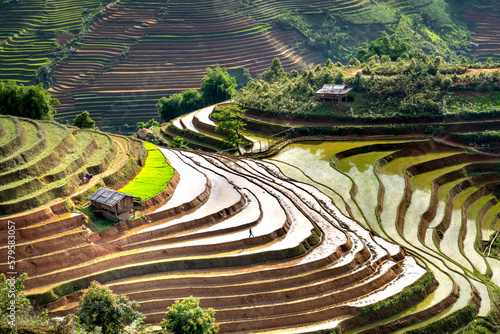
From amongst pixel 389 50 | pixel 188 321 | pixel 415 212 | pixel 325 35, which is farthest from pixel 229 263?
pixel 325 35

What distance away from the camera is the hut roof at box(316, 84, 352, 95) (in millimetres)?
56281

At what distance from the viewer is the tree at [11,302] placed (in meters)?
23.1

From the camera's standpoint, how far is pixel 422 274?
3044 centimetres

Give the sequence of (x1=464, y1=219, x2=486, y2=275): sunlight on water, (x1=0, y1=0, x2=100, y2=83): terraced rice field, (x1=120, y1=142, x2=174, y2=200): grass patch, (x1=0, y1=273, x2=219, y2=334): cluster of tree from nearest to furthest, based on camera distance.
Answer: (x1=0, y1=273, x2=219, y2=334): cluster of tree < (x1=464, y1=219, x2=486, y2=275): sunlight on water < (x1=120, y1=142, x2=174, y2=200): grass patch < (x1=0, y1=0, x2=100, y2=83): terraced rice field

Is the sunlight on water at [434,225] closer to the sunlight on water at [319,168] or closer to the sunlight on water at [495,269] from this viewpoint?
the sunlight on water at [495,269]

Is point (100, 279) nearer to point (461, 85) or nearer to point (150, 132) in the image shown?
point (150, 132)

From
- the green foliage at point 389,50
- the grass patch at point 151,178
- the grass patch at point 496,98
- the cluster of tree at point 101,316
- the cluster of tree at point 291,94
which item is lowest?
the cluster of tree at point 101,316

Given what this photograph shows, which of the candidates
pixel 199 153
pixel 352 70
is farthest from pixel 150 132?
pixel 352 70

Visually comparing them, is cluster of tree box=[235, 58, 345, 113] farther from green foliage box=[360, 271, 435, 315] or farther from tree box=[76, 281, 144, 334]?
tree box=[76, 281, 144, 334]

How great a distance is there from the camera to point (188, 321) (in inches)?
947

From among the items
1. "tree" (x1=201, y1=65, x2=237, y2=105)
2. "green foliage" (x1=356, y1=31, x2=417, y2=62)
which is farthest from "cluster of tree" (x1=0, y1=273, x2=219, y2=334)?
"green foliage" (x1=356, y1=31, x2=417, y2=62)

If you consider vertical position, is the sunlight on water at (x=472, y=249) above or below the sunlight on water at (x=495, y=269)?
above

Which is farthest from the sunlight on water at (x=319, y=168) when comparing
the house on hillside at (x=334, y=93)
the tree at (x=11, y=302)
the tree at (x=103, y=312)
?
the tree at (x=11, y=302)

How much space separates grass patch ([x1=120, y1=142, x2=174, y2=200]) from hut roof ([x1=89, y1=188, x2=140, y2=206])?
2665 millimetres
